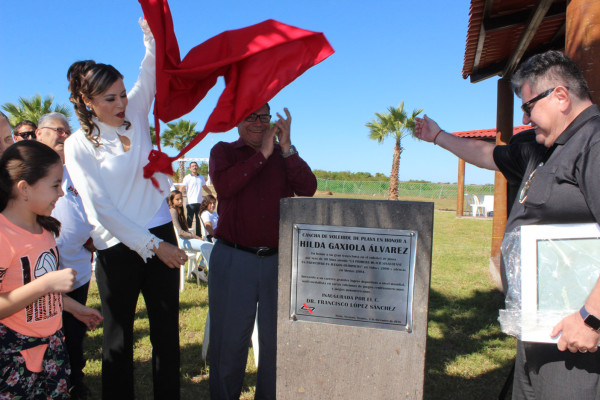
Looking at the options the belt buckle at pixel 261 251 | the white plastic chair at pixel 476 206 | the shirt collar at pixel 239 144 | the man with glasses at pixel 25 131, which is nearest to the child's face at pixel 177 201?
the man with glasses at pixel 25 131

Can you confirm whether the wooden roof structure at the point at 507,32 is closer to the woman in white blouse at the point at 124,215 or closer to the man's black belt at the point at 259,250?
the man's black belt at the point at 259,250

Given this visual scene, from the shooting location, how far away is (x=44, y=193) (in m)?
2.02

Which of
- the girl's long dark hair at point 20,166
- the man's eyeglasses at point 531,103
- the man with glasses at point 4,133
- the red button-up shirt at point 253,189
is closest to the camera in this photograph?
the man's eyeglasses at point 531,103

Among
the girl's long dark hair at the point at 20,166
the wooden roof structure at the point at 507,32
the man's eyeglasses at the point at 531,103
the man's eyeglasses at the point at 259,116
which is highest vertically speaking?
the wooden roof structure at the point at 507,32

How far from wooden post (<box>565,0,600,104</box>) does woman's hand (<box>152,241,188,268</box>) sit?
2.29 metres

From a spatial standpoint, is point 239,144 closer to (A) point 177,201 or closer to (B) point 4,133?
(B) point 4,133

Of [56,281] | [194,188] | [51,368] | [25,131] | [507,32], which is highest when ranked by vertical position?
[507,32]

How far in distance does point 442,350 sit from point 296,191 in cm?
260

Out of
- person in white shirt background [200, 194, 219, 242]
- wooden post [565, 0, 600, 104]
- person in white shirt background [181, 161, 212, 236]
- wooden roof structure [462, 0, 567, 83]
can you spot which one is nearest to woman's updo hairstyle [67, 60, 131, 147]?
wooden post [565, 0, 600, 104]

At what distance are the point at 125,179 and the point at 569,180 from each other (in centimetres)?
209

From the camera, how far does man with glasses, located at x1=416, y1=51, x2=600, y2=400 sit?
155 centimetres

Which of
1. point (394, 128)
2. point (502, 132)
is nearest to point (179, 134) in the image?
point (394, 128)

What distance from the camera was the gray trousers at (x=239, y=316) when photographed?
8.54 feet

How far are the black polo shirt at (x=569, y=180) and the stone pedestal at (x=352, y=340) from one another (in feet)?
1.42
